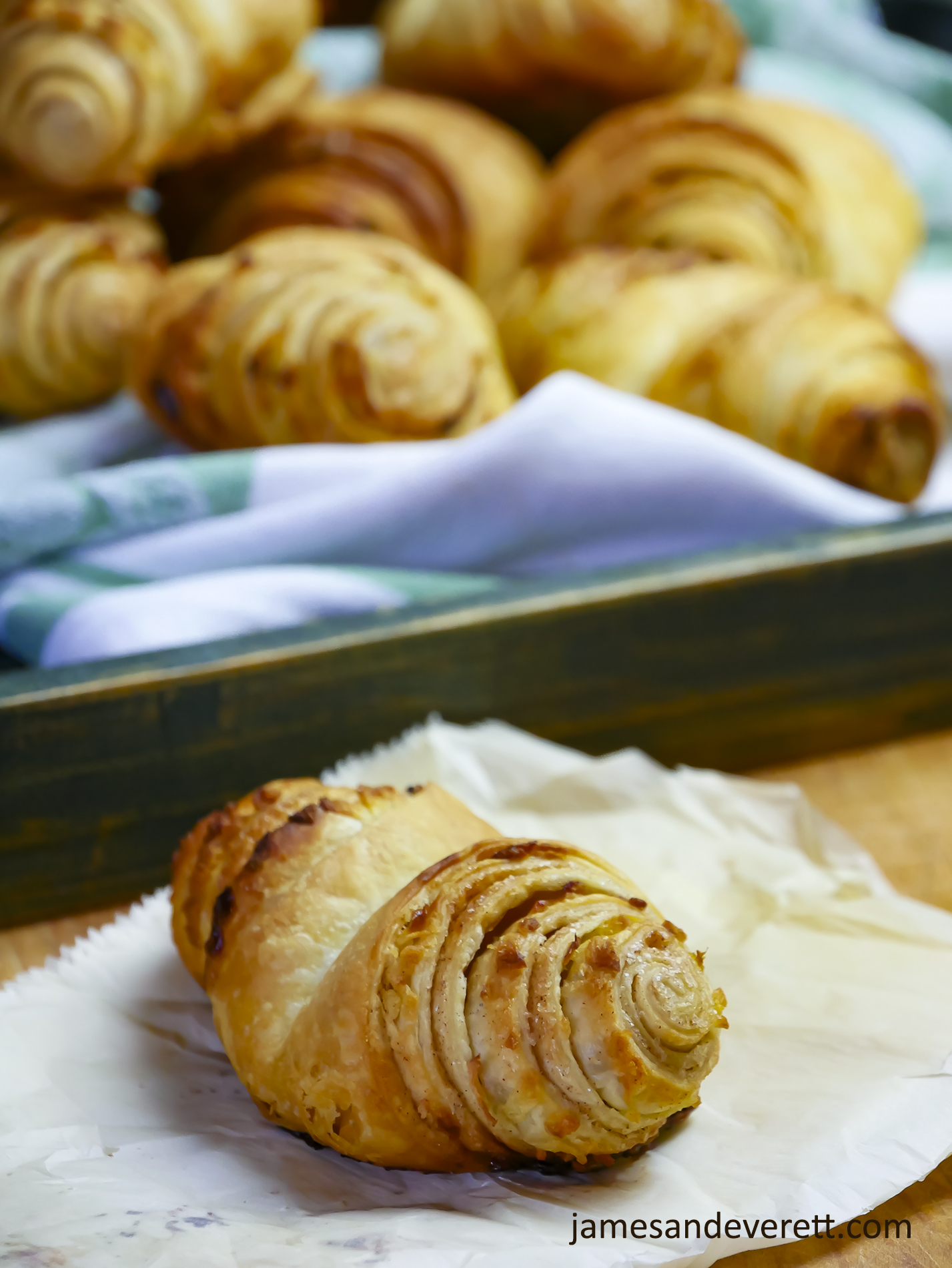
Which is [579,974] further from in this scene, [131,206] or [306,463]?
[131,206]

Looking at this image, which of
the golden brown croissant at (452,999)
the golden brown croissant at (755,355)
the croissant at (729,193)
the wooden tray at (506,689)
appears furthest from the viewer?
the croissant at (729,193)

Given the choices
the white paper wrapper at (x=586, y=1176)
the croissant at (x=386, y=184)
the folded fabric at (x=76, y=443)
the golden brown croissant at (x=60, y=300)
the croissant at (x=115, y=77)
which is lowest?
the white paper wrapper at (x=586, y=1176)

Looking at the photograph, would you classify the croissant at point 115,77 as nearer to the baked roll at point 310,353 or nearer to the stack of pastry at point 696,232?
the baked roll at point 310,353

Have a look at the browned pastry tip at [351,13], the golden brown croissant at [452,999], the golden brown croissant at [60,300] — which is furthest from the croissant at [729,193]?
the golden brown croissant at [452,999]

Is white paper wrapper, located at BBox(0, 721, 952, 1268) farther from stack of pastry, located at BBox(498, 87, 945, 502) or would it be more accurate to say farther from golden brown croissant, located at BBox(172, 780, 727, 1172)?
stack of pastry, located at BBox(498, 87, 945, 502)

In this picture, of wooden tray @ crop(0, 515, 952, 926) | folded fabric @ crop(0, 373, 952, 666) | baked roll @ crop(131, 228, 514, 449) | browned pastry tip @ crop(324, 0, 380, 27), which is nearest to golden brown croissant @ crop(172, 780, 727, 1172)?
wooden tray @ crop(0, 515, 952, 926)

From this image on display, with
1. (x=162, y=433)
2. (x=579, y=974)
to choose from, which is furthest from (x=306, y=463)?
(x=579, y=974)
